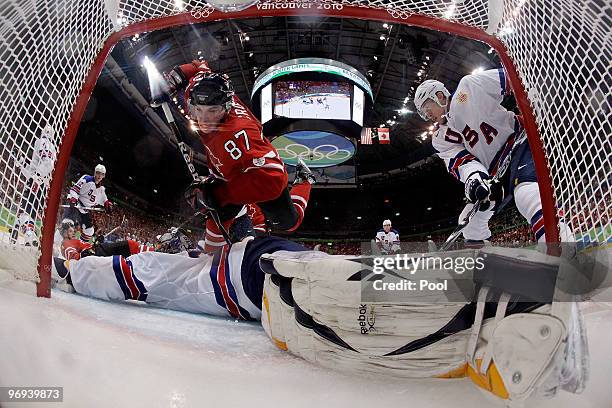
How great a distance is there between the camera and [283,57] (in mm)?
2090

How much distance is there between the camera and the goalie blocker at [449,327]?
34 cm

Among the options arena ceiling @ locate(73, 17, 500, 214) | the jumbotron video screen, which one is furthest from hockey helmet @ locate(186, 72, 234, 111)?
the jumbotron video screen

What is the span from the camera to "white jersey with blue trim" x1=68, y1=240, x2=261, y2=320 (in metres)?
0.77

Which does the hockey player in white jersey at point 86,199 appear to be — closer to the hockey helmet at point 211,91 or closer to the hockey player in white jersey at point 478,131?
the hockey helmet at point 211,91

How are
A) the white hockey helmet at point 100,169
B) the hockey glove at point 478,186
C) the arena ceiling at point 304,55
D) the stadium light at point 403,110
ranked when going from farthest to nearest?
the white hockey helmet at point 100,169 < the stadium light at point 403,110 < the arena ceiling at point 304,55 < the hockey glove at point 478,186

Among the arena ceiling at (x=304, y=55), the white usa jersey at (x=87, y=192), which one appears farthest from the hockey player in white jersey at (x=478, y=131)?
the white usa jersey at (x=87, y=192)

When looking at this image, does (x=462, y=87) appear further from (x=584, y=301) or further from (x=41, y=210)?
(x=41, y=210)

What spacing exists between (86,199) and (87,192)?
0.18ft

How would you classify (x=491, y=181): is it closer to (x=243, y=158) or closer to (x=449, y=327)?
(x=243, y=158)

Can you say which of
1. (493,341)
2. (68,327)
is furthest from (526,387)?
(68,327)

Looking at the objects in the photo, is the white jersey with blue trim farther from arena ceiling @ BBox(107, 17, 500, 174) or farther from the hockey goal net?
arena ceiling @ BBox(107, 17, 500, 174)

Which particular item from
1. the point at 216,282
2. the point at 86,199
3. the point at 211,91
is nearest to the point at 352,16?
the point at 211,91

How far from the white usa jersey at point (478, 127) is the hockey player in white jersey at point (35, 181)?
110 cm

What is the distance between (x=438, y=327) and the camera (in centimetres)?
41
